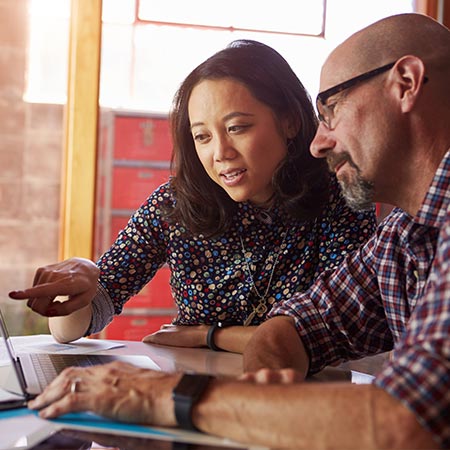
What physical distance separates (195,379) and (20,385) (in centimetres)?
35

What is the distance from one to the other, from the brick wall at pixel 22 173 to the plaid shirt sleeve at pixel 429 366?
2.54 metres

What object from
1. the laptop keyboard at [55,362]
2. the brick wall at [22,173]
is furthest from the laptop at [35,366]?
the brick wall at [22,173]

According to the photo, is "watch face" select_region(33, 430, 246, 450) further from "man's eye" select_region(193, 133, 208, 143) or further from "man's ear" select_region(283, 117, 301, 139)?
"man's ear" select_region(283, 117, 301, 139)

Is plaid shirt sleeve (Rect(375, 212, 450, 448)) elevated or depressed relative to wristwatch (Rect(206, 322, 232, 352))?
elevated

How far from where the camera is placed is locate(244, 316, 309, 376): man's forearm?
1.33 metres

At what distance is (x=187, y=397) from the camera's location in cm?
87

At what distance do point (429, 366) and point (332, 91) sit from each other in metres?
0.73

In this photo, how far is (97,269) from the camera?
175 centimetres

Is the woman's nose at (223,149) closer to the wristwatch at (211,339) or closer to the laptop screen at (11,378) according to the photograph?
the wristwatch at (211,339)

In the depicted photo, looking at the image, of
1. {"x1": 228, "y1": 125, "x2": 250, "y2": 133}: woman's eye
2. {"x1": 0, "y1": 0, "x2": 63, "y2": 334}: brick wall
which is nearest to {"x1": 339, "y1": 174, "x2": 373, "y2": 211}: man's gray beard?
{"x1": 228, "y1": 125, "x2": 250, "y2": 133}: woman's eye

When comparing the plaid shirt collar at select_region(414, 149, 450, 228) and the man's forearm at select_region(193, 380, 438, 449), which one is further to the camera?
the plaid shirt collar at select_region(414, 149, 450, 228)

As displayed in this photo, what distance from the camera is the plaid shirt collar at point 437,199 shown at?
1.08m

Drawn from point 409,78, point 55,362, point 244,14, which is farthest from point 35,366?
point 244,14

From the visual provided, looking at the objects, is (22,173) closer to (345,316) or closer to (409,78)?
(345,316)
